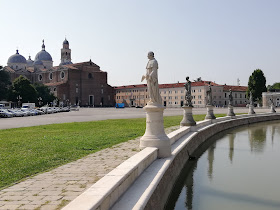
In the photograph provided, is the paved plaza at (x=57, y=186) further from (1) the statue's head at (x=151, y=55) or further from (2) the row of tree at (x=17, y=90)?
(2) the row of tree at (x=17, y=90)

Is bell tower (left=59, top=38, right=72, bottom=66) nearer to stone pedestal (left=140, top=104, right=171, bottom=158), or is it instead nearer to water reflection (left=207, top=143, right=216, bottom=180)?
water reflection (left=207, top=143, right=216, bottom=180)

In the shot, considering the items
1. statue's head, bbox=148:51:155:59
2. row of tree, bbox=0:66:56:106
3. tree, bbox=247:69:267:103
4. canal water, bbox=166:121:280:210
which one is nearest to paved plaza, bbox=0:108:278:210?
canal water, bbox=166:121:280:210

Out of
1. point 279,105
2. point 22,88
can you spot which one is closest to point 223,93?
point 279,105

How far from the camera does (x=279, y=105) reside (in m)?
82.9

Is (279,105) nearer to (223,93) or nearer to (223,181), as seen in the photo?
(223,93)

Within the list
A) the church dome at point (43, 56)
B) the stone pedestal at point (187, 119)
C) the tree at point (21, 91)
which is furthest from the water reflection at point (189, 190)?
the church dome at point (43, 56)

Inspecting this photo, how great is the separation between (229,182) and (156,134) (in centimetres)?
288

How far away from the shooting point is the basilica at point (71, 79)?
99.4 meters

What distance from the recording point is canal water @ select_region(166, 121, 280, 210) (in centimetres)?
740

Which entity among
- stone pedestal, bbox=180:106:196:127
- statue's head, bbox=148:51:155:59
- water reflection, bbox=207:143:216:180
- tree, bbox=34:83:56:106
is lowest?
water reflection, bbox=207:143:216:180

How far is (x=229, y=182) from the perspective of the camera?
30.2 feet

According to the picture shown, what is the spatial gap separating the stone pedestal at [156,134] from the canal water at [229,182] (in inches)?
49.8

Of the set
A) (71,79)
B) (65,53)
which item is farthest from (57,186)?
(65,53)

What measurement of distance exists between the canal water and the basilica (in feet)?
288
